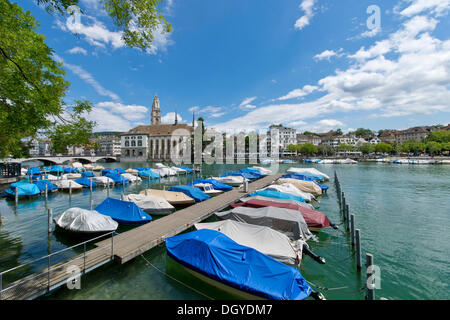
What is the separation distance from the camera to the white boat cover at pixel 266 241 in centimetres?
861

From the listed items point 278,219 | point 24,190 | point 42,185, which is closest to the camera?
point 278,219

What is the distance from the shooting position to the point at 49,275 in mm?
7684

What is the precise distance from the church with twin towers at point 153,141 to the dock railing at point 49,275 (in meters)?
98.5

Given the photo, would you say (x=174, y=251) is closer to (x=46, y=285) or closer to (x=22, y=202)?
(x=46, y=285)

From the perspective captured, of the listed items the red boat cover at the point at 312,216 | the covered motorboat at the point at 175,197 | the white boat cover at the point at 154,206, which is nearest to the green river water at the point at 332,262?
the red boat cover at the point at 312,216

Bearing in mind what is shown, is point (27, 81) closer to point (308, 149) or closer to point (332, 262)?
point (332, 262)

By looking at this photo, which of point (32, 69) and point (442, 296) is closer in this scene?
point (32, 69)

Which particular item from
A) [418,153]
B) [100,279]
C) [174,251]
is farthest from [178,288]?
[418,153]

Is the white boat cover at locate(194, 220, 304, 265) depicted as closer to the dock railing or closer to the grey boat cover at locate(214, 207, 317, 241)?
the grey boat cover at locate(214, 207, 317, 241)

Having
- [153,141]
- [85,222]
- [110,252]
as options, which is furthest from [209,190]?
[153,141]

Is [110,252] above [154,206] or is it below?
below

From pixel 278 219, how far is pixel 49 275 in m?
10.7
